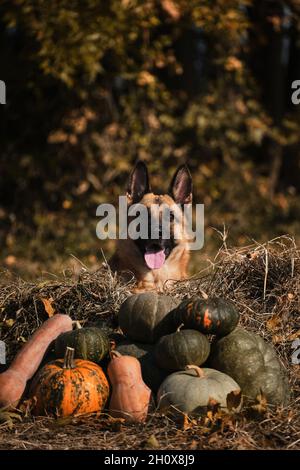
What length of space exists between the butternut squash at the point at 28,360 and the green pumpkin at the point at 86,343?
11cm

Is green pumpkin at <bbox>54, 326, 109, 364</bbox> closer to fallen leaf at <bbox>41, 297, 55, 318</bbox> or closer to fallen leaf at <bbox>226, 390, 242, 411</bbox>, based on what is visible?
fallen leaf at <bbox>41, 297, 55, 318</bbox>

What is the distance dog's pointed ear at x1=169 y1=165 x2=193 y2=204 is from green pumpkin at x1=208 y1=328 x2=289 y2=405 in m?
2.73

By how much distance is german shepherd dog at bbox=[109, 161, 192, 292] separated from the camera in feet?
22.7

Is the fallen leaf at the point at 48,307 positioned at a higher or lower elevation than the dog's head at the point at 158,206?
lower

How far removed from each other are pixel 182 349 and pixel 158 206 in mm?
2903

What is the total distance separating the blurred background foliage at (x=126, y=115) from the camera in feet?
35.4

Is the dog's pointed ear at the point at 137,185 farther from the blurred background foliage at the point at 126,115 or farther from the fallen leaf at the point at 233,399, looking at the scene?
the fallen leaf at the point at 233,399

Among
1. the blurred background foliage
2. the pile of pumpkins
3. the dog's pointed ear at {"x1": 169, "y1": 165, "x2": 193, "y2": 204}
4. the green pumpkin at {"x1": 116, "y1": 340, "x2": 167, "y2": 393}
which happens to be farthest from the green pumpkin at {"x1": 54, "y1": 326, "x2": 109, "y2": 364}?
the blurred background foliage

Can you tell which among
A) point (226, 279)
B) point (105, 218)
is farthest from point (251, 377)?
point (105, 218)

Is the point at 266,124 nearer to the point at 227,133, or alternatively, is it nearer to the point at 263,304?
the point at 227,133

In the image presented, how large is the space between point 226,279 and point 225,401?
1384mm

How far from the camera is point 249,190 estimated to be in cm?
1446

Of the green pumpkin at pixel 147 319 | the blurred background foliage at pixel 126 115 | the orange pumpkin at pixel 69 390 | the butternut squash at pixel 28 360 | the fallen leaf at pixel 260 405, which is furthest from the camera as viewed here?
the blurred background foliage at pixel 126 115

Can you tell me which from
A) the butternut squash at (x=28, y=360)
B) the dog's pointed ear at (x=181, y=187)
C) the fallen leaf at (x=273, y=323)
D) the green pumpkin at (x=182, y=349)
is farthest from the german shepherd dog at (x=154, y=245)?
the green pumpkin at (x=182, y=349)
